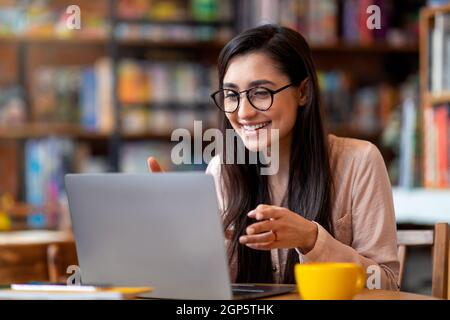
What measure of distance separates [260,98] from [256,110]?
28 millimetres

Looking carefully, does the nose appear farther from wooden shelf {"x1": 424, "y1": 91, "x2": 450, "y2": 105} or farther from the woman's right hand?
wooden shelf {"x1": 424, "y1": 91, "x2": 450, "y2": 105}

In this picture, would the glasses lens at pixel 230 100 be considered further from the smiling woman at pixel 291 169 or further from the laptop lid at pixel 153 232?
the laptop lid at pixel 153 232

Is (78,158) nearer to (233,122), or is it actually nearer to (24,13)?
(24,13)

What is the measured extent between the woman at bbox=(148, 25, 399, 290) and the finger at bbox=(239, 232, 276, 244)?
329 millimetres

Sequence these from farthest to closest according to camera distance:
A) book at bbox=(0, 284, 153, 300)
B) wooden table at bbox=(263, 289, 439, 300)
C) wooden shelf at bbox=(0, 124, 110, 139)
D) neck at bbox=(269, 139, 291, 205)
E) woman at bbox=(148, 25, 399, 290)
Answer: wooden shelf at bbox=(0, 124, 110, 139) < neck at bbox=(269, 139, 291, 205) < woman at bbox=(148, 25, 399, 290) < wooden table at bbox=(263, 289, 439, 300) < book at bbox=(0, 284, 153, 300)

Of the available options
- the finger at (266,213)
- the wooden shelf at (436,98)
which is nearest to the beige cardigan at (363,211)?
the finger at (266,213)

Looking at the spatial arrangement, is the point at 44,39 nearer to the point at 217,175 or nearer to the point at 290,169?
the point at 217,175

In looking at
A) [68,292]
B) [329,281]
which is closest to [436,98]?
[329,281]

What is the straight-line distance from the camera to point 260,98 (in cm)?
164

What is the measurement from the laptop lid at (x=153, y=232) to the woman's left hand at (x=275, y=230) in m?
0.07

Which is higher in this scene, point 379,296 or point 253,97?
point 253,97

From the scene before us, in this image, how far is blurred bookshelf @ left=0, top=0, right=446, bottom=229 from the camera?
365 cm

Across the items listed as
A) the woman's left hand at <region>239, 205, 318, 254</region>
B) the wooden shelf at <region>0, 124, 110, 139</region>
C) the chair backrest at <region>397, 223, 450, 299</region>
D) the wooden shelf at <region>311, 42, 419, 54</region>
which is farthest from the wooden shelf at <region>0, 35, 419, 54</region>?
the woman's left hand at <region>239, 205, 318, 254</region>
